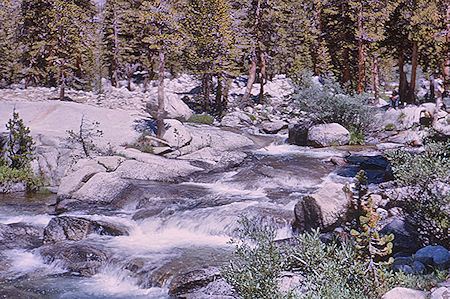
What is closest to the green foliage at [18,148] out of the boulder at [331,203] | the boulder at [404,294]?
the boulder at [331,203]

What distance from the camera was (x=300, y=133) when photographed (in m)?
19.3

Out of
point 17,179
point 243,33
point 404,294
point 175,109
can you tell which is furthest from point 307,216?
point 243,33

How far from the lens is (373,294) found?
409 centimetres

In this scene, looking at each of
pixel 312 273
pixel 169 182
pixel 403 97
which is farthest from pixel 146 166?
pixel 403 97

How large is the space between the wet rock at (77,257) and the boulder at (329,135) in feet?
43.1

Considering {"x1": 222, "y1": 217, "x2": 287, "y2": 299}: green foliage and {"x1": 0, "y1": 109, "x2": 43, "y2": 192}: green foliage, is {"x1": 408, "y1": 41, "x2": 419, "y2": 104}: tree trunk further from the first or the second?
{"x1": 222, "y1": 217, "x2": 287, "y2": 299}: green foliage

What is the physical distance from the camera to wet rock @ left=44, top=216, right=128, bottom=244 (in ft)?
27.9

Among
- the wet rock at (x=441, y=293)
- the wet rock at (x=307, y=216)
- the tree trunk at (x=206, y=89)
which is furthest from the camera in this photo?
the tree trunk at (x=206, y=89)

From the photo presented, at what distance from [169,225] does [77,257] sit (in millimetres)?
2437

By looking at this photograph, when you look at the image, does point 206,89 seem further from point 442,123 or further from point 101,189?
point 101,189

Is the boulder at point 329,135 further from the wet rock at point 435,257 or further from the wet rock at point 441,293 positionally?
the wet rock at point 441,293

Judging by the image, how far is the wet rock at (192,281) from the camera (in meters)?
6.06

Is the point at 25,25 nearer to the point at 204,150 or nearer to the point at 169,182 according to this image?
the point at 204,150

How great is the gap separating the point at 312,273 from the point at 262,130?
19060mm
